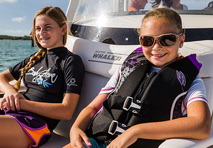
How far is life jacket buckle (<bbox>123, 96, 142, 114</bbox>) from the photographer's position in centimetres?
124

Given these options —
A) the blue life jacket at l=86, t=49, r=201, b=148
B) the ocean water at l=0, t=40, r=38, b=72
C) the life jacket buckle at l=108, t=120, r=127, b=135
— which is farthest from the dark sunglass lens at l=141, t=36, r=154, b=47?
the ocean water at l=0, t=40, r=38, b=72

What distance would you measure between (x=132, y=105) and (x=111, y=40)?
2.67 feet

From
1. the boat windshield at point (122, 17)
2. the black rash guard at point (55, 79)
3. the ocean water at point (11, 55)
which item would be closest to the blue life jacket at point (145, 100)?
the black rash guard at point (55, 79)

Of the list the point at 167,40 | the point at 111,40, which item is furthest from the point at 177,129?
the point at 111,40

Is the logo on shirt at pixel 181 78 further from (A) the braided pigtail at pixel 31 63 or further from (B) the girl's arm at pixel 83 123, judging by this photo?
(A) the braided pigtail at pixel 31 63

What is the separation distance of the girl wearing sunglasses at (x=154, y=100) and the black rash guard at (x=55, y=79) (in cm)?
36

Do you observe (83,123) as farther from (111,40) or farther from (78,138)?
(111,40)

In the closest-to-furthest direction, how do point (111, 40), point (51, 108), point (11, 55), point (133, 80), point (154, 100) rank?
point (154, 100), point (133, 80), point (51, 108), point (111, 40), point (11, 55)

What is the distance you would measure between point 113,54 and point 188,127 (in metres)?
0.85

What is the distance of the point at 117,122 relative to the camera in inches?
50.2

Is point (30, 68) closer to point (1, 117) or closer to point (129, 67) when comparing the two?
point (1, 117)

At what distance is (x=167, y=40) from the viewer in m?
1.26

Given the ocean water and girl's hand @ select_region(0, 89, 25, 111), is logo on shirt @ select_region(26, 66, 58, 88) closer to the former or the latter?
girl's hand @ select_region(0, 89, 25, 111)

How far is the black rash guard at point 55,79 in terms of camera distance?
169cm
